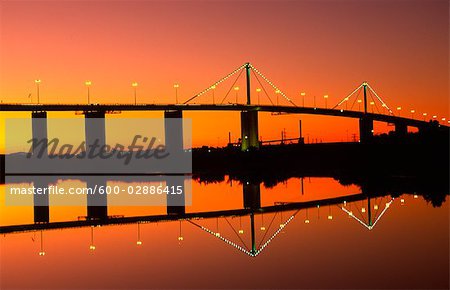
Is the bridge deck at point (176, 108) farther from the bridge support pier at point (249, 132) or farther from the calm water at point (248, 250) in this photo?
the calm water at point (248, 250)

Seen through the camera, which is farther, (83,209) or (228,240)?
(83,209)

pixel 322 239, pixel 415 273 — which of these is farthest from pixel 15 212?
pixel 415 273

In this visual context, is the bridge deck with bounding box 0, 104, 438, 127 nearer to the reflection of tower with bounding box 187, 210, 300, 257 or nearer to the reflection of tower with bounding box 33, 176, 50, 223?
the reflection of tower with bounding box 33, 176, 50, 223

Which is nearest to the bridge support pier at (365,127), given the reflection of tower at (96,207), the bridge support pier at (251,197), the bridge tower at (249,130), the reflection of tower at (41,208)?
the bridge tower at (249,130)

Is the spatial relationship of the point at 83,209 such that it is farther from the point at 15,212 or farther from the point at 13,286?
the point at 13,286

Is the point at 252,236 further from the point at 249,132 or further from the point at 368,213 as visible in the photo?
the point at 249,132

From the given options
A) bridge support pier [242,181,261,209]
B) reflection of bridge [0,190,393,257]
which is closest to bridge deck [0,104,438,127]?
bridge support pier [242,181,261,209]
